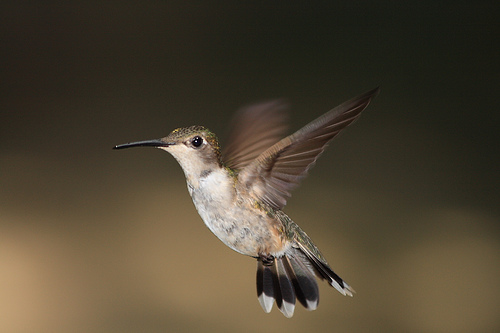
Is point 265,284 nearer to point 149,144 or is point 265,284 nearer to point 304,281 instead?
point 304,281

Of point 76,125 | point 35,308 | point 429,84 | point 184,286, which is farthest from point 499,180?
point 35,308

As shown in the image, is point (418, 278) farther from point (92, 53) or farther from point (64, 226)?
point (92, 53)

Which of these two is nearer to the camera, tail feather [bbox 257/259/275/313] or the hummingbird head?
the hummingbird head

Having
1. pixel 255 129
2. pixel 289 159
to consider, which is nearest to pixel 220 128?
pixel 255 129

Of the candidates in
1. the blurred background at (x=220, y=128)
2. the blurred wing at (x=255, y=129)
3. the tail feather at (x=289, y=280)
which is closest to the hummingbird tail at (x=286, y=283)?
the tail feather at (x=289, y=280)

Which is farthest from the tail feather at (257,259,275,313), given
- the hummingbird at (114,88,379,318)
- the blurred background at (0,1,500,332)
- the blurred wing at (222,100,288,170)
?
the blurred background at (0,1,500,332)

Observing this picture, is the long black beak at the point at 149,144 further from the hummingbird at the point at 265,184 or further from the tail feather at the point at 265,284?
the tail feather at the point at 265,284

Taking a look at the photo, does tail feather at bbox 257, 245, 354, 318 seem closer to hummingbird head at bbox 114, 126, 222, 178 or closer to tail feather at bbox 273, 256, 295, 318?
tail feather at bbox 273, 256, 295, 318
